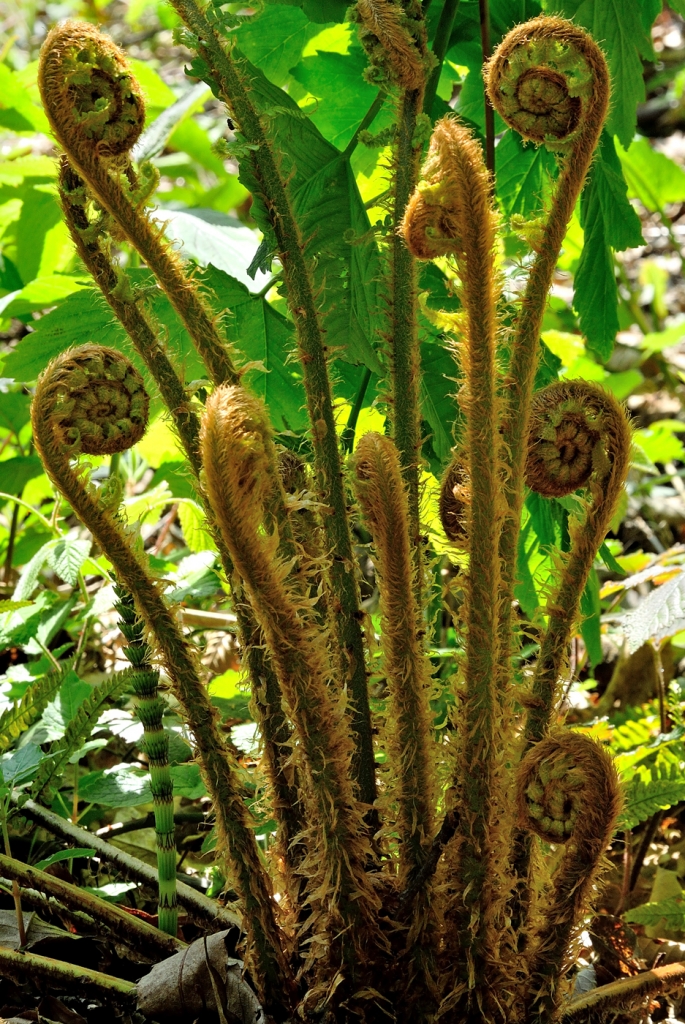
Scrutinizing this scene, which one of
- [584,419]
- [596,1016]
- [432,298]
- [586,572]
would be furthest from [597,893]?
[432,298]

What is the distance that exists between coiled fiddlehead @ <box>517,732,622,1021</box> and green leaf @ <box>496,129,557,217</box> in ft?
2.95

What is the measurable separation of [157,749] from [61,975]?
238 mm

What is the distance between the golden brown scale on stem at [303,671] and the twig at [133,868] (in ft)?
0.76

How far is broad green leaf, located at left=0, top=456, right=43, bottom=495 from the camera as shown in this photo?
198cm

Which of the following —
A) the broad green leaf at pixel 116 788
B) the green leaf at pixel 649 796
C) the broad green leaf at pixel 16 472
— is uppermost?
the broad green leaf at pixel 16 472

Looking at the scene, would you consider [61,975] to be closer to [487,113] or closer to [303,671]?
[303,671]

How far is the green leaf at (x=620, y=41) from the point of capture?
1.18 m

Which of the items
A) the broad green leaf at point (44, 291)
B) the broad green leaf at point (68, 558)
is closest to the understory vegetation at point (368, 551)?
the broad green leaf at point (68, 558)

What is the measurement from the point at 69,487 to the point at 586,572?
1.55ft

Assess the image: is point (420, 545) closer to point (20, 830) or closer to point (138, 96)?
point (138, 96)

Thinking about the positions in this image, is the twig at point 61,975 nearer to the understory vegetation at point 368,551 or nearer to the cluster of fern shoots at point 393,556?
the understory vegetation at point 368,551

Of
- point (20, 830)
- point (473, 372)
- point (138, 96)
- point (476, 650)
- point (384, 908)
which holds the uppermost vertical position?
point (138, 96)

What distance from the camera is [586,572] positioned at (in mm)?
895

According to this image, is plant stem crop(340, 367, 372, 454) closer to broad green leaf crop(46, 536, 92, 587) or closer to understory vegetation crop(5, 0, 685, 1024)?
understory vegetation crop(5, 0, 685, 1024)
